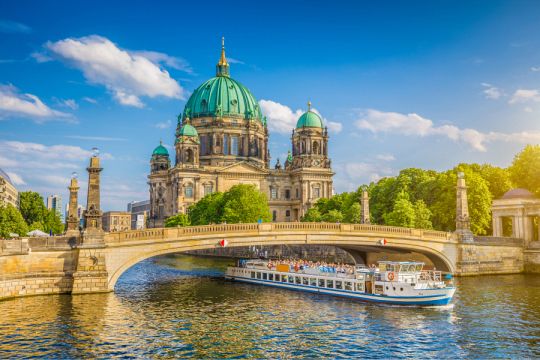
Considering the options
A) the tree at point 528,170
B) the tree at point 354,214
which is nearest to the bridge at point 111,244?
the tree at point 528,170

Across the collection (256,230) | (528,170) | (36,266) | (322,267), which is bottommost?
(322,267)

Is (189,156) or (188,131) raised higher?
(188,131)

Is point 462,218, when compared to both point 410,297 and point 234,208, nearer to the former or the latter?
point 410,297

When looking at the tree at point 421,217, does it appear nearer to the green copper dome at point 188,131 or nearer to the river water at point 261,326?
the river water at point 261,326

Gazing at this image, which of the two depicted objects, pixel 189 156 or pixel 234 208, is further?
pixel 189 156

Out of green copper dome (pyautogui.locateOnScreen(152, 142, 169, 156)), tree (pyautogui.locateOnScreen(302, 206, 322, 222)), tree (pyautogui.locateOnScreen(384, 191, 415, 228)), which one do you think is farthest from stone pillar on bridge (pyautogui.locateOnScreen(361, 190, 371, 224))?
green copper dome (pyautogui.locateOnScreen(152, 142, 169, 156))

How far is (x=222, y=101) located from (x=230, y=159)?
15594 millimetres

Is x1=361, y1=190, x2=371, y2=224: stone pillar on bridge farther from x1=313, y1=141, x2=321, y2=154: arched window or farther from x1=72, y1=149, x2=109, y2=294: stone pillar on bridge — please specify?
x1=313, y1=141, x2=321, y2=154: arched window

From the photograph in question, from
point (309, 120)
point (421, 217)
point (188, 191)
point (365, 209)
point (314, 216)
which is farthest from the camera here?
point (309, 120)

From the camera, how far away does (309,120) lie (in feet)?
430

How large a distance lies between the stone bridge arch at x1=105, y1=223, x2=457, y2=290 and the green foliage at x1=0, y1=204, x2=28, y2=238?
103 ft

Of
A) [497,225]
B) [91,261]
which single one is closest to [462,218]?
[497,225]

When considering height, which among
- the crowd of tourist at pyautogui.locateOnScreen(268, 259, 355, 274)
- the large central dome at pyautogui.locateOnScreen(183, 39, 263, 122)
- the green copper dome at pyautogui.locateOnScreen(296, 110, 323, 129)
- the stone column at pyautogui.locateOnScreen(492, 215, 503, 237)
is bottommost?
the crowd of tourist at pyautogui.locateOnScreen(268, 259, 355, 274)

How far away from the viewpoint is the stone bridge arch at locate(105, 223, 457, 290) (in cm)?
4250
